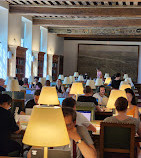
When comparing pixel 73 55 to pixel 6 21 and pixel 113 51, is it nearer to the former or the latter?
pixel 113 51

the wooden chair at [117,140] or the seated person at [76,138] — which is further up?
the seated person at [76,138]

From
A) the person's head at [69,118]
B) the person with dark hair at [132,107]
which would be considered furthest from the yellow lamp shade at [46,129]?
the person with dark hair at [132,107]

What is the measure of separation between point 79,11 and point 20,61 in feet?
13.8

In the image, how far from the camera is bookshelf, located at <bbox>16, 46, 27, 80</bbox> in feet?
51.2

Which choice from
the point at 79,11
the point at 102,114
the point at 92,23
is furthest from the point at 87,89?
the point at 92,23

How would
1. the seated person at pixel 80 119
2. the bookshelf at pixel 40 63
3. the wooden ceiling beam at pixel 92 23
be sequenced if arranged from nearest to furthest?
the seated person at pixel 80 119
the wooden ceiling beam at pixel 92 23
the bookshelf at pixel 40 63

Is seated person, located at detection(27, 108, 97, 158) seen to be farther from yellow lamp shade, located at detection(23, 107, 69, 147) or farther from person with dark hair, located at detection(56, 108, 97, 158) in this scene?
yellow lamp shade, located at detection(23, 107, 69, 147)

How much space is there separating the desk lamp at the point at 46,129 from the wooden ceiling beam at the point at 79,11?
37.6 ft

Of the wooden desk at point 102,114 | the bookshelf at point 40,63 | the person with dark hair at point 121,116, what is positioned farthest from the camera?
the bookshelf at point 40,63

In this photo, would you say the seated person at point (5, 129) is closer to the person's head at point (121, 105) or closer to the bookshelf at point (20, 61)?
the person's head at point (121, 105)

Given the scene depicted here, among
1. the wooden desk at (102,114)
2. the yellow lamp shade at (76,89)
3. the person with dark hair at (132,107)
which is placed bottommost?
the wooden desk at (102,114)

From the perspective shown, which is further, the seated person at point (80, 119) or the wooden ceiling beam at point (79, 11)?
the wooden ceiling beam at point (79, 11)

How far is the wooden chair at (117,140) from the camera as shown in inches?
161

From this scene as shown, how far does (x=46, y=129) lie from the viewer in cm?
221
